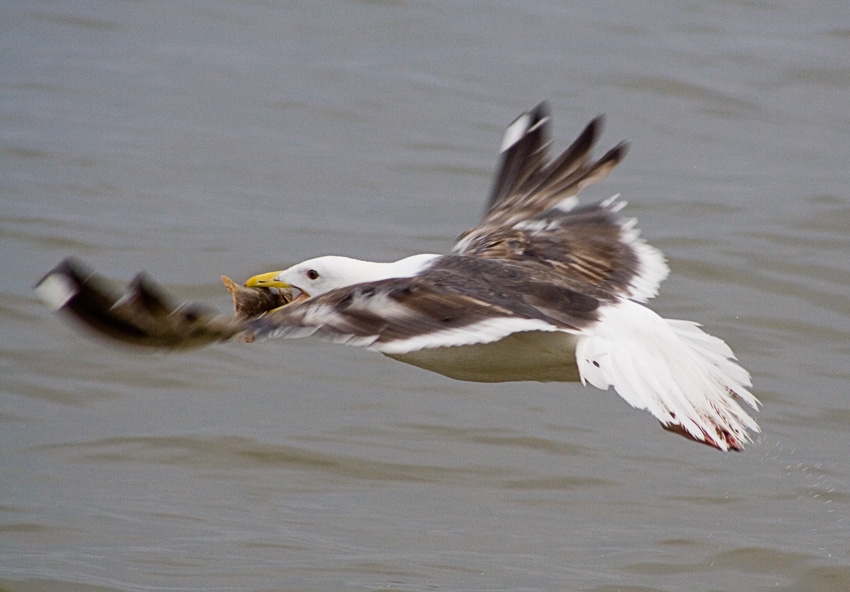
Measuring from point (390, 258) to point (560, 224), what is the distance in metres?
2.58

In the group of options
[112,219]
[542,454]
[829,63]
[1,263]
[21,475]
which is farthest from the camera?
[829,63]

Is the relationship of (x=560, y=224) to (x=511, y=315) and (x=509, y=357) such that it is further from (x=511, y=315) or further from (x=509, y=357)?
(x=511, y=315)

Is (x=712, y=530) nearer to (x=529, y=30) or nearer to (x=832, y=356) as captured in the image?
(x=832, y=356)

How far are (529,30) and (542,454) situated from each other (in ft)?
25.2

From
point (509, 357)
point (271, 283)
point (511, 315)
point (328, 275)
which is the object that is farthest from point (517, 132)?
point (511, 315)

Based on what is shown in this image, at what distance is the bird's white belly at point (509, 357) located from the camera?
4660 mm

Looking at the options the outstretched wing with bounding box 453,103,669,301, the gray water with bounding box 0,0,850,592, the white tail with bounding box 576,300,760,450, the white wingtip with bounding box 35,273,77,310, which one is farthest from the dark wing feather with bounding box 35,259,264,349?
the outstretched wing with bounding box 453,103,669,301

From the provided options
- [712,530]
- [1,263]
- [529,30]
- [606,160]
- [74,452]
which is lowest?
[712,530]

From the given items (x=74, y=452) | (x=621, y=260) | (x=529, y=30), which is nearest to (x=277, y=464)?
(x=74, y=452)

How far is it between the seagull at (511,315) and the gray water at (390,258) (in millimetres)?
279

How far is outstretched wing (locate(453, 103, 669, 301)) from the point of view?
5395 millimetres

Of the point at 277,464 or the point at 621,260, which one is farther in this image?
the point at 277,464

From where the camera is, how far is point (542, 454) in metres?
6.34

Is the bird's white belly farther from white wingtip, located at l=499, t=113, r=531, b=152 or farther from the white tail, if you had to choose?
white wingtip, located at l=499, t=113, r=531, b=152
